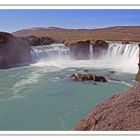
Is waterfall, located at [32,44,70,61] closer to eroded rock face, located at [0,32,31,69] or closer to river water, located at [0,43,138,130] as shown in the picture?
river water, located at [0,43,138,130]

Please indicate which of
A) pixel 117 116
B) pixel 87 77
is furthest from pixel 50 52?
pixel 117 116

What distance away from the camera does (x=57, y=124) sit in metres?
4.20

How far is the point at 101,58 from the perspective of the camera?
5367mm

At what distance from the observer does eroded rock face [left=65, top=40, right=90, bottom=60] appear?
5012 mm

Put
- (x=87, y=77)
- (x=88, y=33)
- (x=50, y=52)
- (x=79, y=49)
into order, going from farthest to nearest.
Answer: (x=50, y=52) < (x=79, y=49) < (x=87, y=77) < (x=88, y=33)

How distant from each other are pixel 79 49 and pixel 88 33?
95cm

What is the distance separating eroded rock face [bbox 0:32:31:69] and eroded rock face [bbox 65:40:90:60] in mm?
639

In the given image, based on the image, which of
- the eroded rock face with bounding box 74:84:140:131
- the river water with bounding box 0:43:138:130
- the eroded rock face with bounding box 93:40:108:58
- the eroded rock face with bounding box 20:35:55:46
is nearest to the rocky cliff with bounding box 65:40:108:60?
the eroded rock face with bounding box 93:40:108:58

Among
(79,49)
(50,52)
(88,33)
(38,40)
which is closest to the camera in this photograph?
(88,33)

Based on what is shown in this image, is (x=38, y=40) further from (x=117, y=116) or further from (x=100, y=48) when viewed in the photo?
(x=117, y=116)

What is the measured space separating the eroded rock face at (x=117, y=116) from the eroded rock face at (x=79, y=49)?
1178 millimetres

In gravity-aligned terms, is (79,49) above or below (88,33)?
below
